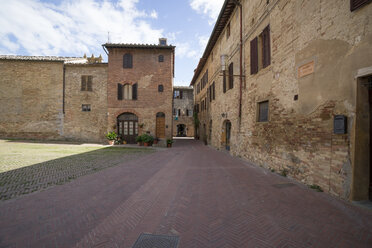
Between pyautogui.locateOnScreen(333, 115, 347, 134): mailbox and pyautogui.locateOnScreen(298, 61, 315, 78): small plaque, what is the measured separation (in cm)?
145

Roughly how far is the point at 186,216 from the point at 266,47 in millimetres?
6688

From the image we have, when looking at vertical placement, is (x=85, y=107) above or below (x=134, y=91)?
below

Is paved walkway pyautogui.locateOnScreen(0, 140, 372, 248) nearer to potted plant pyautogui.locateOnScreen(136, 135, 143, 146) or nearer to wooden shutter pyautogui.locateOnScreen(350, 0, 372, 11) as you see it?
wooden shutter pyautogui.locateOnScreen(350, 0, 372, 11)

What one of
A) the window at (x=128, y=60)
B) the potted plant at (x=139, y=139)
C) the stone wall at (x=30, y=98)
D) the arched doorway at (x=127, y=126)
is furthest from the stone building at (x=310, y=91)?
the stone wall at (x=30, y=98)

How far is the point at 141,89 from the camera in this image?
15.1 meters

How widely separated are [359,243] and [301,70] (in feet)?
13.6

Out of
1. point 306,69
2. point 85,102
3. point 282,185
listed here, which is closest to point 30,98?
point 85,102

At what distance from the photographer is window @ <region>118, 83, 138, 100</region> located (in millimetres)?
15092

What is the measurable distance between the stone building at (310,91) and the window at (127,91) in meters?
→ 9.82

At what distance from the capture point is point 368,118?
353 centimetres

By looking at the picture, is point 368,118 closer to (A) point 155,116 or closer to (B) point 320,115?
(B) point 320,115

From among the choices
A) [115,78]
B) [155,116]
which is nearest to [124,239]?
[155,116]

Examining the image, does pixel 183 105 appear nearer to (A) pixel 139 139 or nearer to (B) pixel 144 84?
(B) pixel 144 84

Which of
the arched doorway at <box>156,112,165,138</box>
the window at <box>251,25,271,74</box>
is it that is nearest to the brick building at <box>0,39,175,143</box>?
the arched doorway at <box>156,112,165,138</box>
